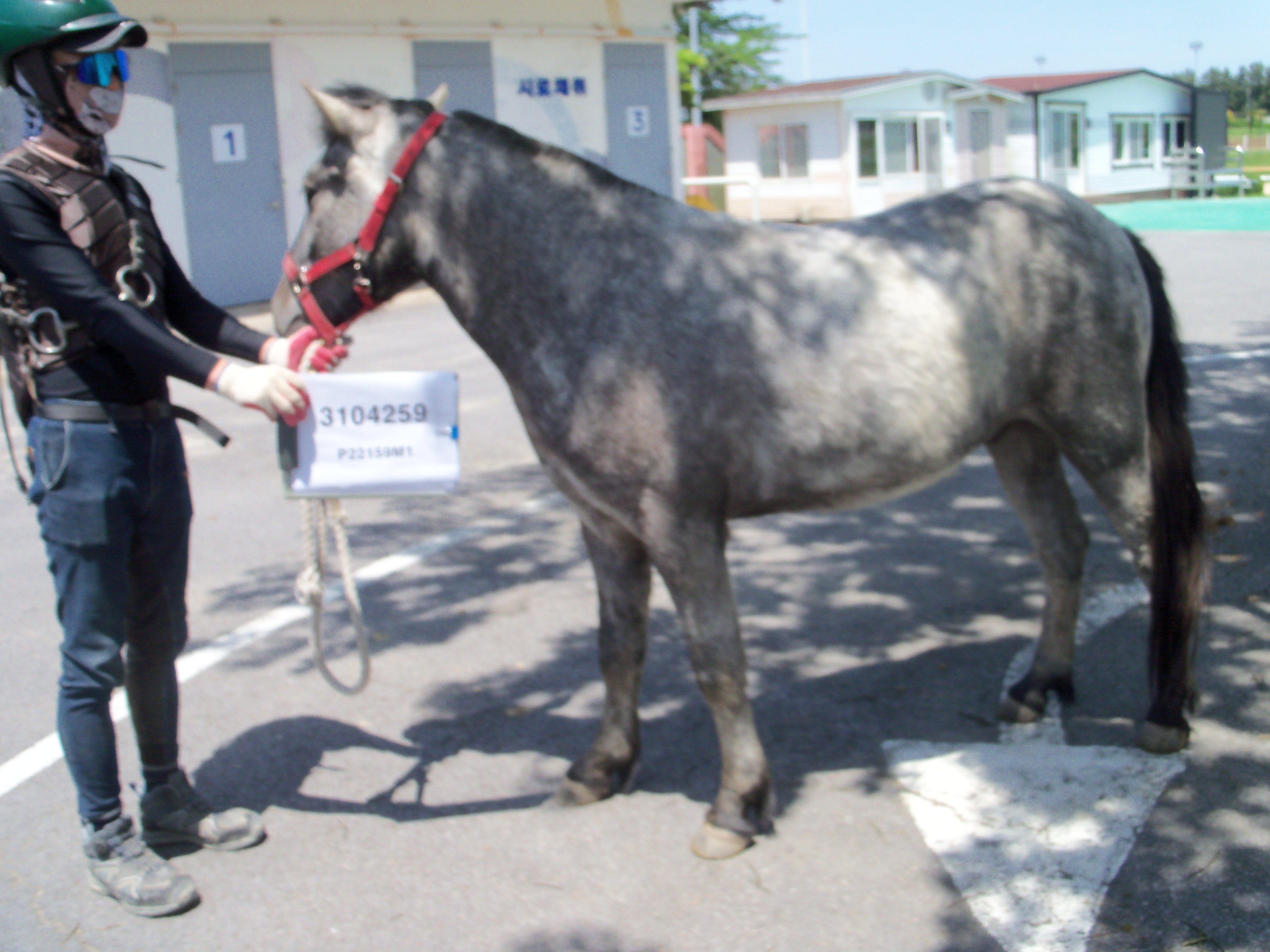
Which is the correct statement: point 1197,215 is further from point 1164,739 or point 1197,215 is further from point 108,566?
point 108,566

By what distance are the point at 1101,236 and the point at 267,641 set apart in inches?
142

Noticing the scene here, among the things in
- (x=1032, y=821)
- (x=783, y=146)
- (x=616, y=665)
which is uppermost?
(x=783, y=146)

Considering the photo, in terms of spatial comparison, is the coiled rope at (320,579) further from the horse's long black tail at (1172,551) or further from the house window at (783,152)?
the house window at (783,152)

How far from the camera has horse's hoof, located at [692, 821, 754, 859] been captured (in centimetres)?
322

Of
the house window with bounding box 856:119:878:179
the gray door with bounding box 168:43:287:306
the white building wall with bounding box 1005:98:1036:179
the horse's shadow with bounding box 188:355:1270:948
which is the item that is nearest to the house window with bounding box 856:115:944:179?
the house window with bounding box 856:119:878:179

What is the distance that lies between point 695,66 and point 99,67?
35074mm

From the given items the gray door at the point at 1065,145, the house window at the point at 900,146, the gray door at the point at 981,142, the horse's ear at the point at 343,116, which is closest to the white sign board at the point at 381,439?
the horse's ear at the point at 343,116

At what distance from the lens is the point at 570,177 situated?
3178 millimetres

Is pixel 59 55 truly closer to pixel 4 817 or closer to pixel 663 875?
pixel 4 817

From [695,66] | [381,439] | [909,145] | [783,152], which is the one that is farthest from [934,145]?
[381,439]

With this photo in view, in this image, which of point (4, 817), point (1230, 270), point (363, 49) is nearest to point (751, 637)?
point (4, 817)

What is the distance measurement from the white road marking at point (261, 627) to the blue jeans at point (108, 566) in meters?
0.36

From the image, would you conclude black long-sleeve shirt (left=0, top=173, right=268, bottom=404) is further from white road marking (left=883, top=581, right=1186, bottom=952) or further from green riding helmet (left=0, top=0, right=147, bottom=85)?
white road marking (left=883, top=581, right=1186, bottom=952)

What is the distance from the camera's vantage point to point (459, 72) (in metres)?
18.4
